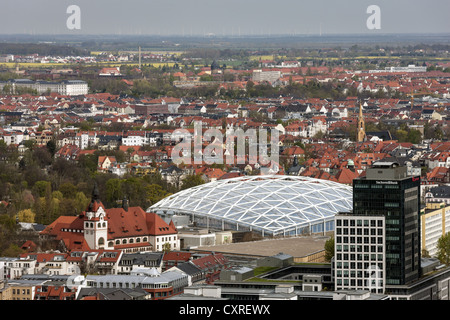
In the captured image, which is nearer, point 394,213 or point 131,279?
point 394,213

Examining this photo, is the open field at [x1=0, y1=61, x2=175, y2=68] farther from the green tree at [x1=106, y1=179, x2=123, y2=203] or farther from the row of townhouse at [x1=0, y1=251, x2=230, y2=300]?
the row of townhouse at [x1=0, y1=251, x2=230, y2=300]

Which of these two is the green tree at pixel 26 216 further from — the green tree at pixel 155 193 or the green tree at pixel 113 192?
the green tree at pixel 155 193

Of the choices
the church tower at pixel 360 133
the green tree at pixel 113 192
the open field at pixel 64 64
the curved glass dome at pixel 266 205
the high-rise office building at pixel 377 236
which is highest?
the high-rise office building at pixel 377 236

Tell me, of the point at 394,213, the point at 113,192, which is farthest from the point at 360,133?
the point at 394,213

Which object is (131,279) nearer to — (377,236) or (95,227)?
(377,236)

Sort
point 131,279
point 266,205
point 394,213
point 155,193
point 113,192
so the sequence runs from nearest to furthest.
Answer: point 394,213
point 131,279
point 266,205
point 113,192
point 155,193

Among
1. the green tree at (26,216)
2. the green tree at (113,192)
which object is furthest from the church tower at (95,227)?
the green tree at (113,192)
